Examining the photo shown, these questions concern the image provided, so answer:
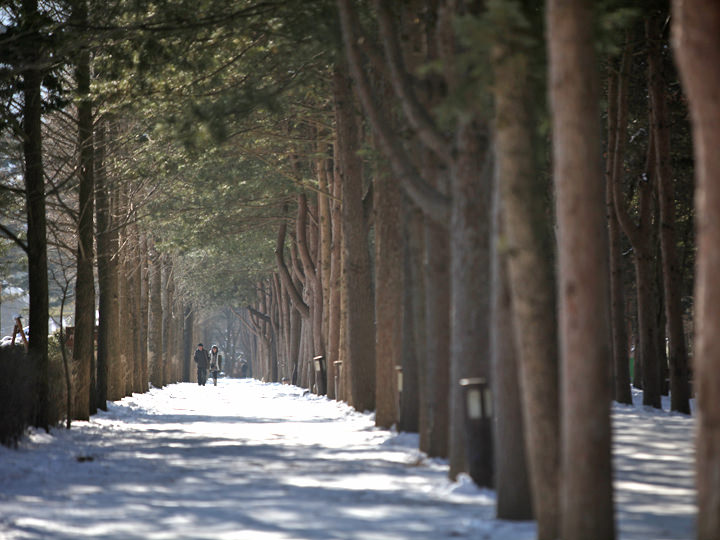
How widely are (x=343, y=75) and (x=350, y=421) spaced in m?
6.02

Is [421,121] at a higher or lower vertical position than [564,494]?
higher

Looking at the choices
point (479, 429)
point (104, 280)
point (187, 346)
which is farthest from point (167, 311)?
point (479, 429)

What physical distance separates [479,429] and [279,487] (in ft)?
6.13

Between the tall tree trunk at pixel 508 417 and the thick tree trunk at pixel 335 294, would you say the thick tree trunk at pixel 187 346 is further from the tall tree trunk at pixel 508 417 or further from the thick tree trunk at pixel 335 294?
the tall tree trunk at pixel 508 417

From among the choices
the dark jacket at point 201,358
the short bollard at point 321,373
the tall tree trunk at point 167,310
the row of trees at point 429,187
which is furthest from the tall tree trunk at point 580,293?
the dark jacket at point 201,358

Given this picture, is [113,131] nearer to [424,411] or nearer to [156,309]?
[424,411]

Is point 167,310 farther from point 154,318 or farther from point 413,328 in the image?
point 413,328

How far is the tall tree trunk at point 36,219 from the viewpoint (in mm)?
14969

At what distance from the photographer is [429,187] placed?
32.5ft

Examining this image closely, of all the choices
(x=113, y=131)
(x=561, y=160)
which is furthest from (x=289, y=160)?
(x=561, y=160)

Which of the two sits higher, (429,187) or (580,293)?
(429,187)

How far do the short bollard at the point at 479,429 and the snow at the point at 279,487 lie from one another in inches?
7.0

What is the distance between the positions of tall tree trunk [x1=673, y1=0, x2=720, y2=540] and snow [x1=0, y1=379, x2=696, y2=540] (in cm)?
181

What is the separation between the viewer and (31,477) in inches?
402
